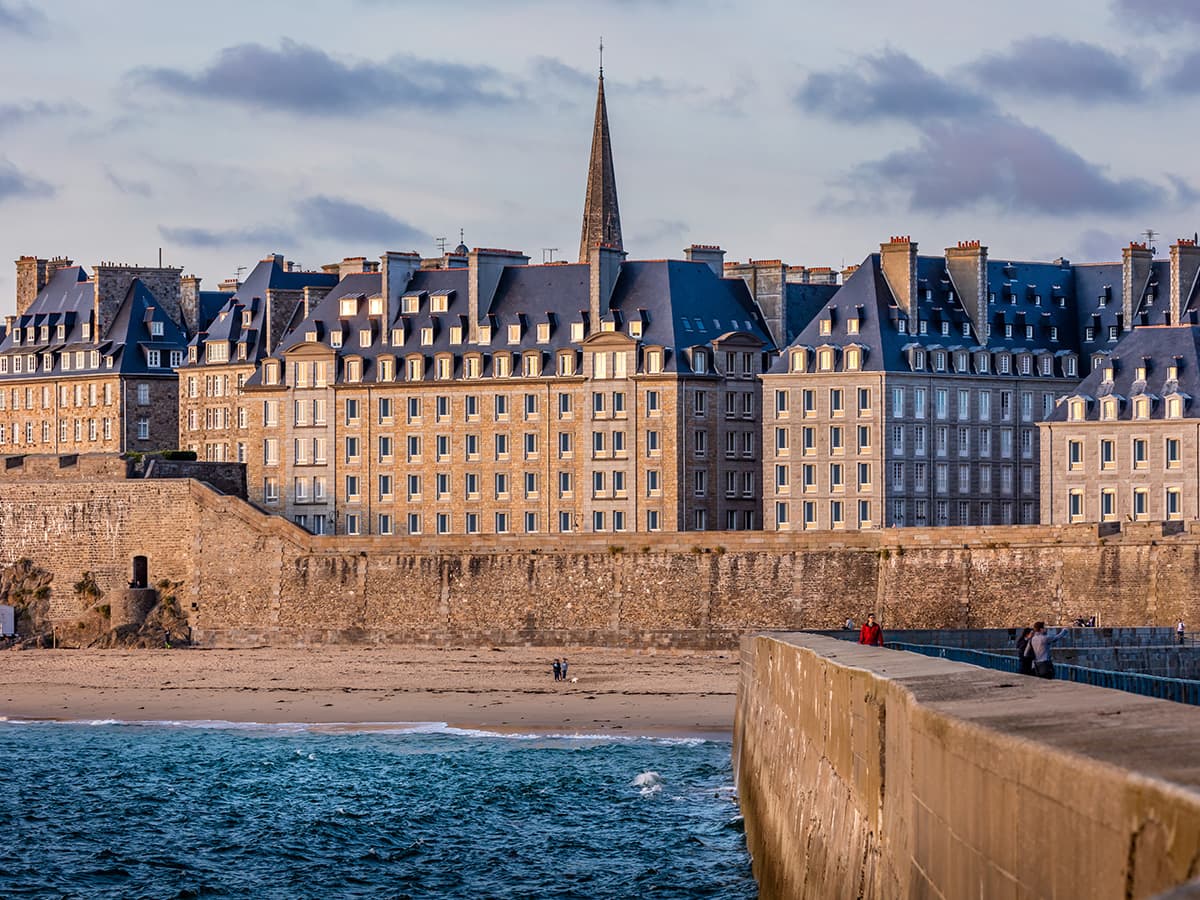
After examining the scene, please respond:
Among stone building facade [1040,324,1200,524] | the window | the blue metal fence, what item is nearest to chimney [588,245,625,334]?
stone building facade [1040,324,1200,524]

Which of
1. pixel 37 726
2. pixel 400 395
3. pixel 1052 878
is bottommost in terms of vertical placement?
pixel 37 726

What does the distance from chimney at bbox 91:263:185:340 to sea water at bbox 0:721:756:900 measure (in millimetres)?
43885

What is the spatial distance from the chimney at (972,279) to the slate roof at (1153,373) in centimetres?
814

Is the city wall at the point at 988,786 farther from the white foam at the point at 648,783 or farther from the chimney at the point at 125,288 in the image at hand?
the chimney at the point at 125,288

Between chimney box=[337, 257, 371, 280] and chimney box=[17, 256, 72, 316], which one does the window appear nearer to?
chimney box=[337, 257, 371, 280]

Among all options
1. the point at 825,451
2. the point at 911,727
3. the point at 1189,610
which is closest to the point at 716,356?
the point at 825,451

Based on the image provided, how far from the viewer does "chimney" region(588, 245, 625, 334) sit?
241 ft

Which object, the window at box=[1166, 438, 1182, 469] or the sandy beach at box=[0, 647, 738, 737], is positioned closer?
the sandy beach at box=[0, 647, 738, 737]

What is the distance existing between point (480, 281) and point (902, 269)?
47.1 ft

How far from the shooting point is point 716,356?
237 ft

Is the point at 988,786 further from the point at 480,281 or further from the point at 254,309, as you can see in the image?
the point at 254,309

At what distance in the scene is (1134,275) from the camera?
2795 inches

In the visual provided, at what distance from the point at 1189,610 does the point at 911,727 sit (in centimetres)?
4362

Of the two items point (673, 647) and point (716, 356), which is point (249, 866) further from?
point (716, 356)
